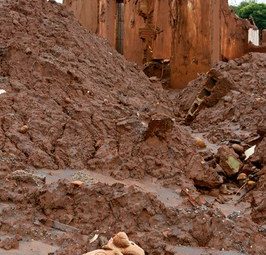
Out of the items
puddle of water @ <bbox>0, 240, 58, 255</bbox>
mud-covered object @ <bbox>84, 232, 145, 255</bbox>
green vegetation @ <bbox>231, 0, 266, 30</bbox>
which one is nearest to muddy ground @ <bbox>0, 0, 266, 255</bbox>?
puddle of water @ <bbox>0, 240, 58, 255</bbox>

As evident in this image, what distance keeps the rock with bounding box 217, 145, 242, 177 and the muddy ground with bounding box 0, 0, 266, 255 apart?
0.05 feet

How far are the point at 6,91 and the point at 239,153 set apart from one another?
9.04 feet

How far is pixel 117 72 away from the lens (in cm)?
716

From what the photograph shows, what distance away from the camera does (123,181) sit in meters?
4.70

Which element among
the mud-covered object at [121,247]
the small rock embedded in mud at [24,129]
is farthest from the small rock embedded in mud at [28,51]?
the mud-covered object at [121,247]

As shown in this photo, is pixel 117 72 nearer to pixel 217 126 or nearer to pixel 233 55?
pixel 217 126

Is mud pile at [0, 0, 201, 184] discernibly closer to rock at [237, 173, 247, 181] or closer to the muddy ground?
the muddy ground

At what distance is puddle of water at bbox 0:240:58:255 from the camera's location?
306 cm

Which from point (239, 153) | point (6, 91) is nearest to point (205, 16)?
point (239, 153)

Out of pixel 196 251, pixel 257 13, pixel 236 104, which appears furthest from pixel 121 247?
pixel 257 13

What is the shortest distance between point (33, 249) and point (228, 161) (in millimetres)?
3109

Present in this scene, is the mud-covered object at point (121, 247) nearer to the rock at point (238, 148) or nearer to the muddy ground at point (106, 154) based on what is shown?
the muddy ground at point (106, 154)

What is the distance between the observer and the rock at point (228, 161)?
225 inches

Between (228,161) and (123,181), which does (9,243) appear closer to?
(123,181)
